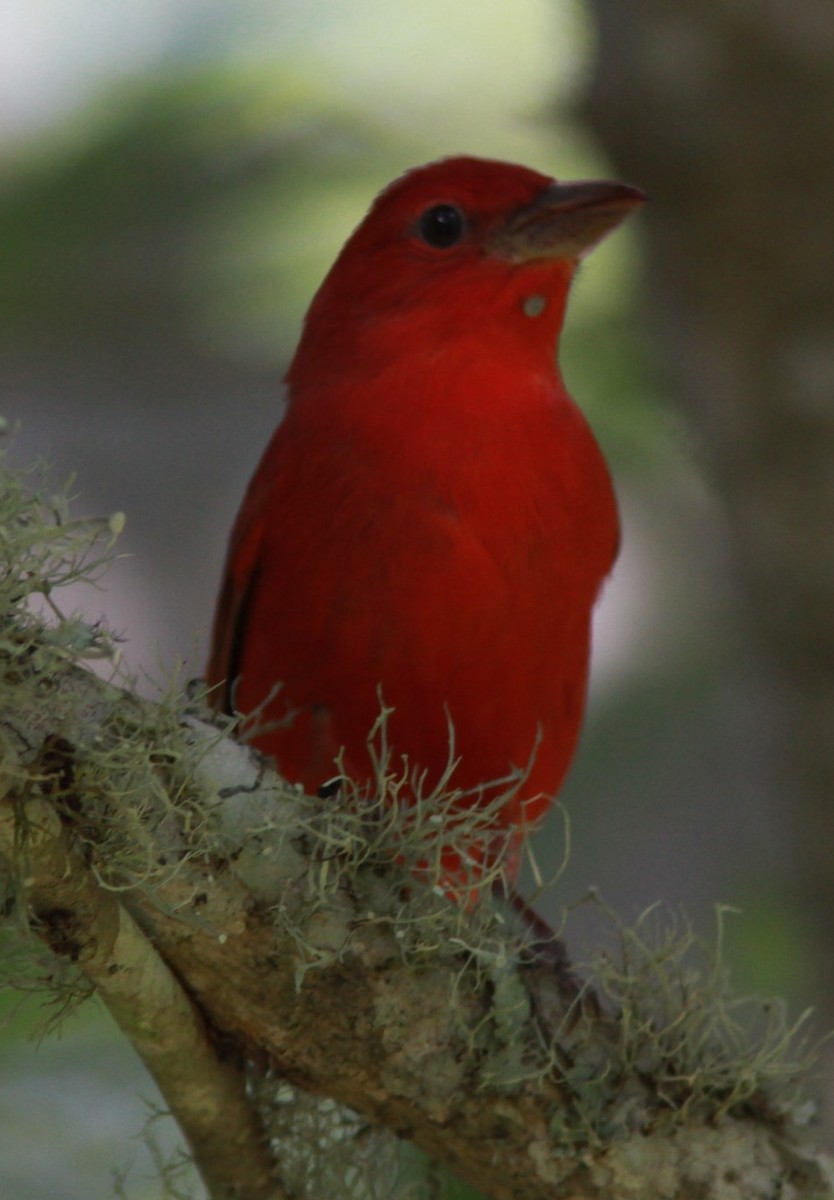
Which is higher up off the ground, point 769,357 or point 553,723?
point 769,357

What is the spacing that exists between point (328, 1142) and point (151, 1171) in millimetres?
791

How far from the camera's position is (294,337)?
12.9ft

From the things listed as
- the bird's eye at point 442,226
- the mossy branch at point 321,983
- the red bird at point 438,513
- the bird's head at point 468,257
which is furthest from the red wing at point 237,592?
the mossy branch at point 321,983

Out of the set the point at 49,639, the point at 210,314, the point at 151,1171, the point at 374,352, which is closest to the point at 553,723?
the point at 374,352

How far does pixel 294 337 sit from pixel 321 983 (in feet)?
7.96

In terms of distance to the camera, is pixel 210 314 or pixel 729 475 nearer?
pixel 729 475

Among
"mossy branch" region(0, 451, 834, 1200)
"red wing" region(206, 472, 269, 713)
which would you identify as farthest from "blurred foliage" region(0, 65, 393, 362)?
"mossy branch" region(0, 451, 834, 1200)

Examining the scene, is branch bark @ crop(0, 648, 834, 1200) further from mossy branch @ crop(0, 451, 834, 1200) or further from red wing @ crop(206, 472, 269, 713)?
red wing @ crop(206, 472, 269, 713)

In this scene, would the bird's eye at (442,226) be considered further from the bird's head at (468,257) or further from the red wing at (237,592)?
the red wing at (237,592)

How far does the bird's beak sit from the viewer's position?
262 cm

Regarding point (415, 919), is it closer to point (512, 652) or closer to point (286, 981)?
point (286, 981)

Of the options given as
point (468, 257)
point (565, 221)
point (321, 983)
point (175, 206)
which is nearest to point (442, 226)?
point (468, 257)

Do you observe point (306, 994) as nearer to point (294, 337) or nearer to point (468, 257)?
point (468, 257)

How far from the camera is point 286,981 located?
1672 mm
